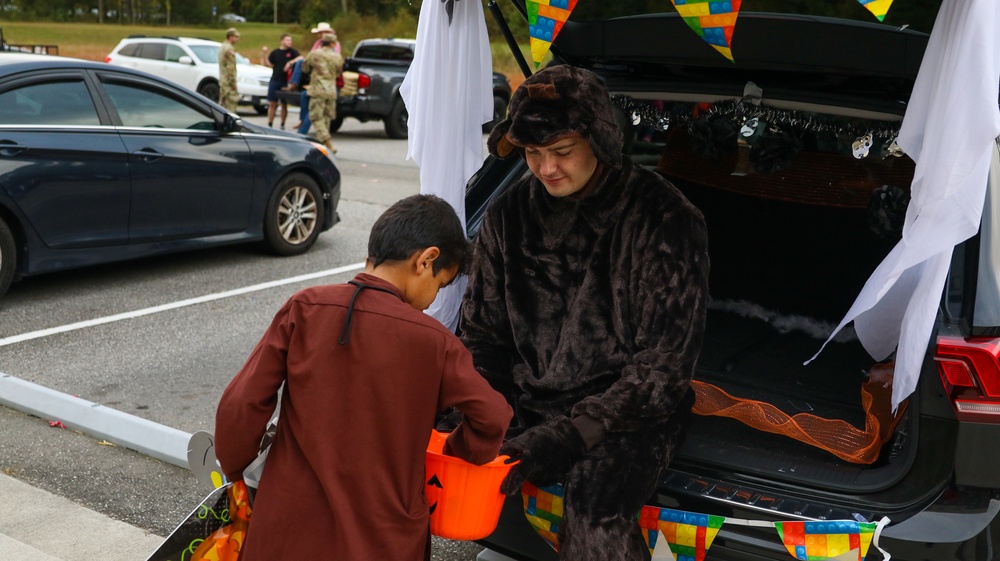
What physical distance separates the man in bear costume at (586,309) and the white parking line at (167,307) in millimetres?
3947

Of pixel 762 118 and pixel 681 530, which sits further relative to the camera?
pixel 762 118

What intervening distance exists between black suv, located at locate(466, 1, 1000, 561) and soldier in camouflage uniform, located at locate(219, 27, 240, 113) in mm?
14972

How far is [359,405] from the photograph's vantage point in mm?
2242

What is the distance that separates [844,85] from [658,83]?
61cm

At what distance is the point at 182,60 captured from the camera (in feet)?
73.2

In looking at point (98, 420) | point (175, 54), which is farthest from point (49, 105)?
point (175, 54)

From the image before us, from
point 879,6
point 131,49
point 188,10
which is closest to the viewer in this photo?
point 879,6

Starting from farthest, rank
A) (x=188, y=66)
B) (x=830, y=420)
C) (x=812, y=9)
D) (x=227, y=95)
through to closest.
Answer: (x=188, y=66) < (x=227, y=95) < (x=830, y=420) < (x=812, y=9)

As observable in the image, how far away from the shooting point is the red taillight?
2.42 m


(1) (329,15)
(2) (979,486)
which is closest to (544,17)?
(2) (979,486)

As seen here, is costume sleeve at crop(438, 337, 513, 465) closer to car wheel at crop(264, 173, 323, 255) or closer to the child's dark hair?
the child's dark hair

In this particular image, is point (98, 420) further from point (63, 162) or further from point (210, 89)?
point (210, 89)

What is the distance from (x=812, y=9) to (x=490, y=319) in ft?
4.57

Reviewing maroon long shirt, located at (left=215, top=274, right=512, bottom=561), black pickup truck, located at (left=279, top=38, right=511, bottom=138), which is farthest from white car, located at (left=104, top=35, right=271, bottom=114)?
maroon long shirt, located at (left=215, top=274, right=512, bottom=561)
